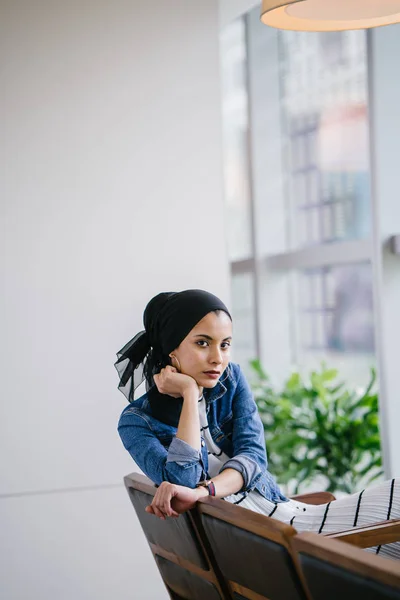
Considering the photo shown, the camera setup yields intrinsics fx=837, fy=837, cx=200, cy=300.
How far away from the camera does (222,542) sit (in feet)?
5.79

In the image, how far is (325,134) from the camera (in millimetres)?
5109

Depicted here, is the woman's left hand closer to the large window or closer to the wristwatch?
the wristwatch

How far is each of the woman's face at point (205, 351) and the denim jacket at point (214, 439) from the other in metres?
0.12

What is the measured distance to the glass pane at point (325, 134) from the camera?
4.85 metres

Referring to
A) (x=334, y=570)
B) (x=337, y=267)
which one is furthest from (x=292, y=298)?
(x=334, y=570)

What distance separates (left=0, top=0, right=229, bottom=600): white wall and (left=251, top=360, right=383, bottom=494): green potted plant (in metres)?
1.50

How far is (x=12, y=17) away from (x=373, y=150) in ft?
5.55

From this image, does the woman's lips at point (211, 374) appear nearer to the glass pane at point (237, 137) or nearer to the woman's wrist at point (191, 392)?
the woman's wrist at point (191, 392)

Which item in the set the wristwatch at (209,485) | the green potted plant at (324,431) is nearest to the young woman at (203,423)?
the wristwatch at (209,485)

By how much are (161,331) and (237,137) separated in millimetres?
3766

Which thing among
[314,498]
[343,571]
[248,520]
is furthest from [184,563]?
[343,571]

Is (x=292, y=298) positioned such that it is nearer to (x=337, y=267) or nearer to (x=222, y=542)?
(x=337, y=267)

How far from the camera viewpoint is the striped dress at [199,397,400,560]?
80.4 inches

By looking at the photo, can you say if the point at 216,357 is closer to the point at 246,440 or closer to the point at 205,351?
the point at 205,351
